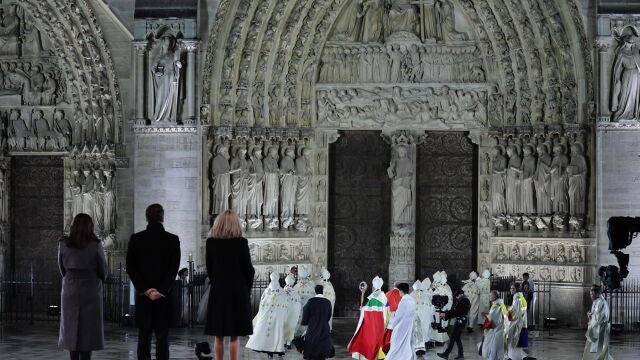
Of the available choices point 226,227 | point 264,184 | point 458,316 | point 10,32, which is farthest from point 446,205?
point 226,227

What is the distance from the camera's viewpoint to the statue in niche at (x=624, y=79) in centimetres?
2656

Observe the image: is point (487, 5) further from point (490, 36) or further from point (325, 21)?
point (325, 21)

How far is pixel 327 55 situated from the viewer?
29875 millimetres

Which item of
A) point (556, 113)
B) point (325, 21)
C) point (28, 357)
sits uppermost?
point (325, 21)

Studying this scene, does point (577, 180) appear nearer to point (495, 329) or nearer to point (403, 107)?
point (403, 107)

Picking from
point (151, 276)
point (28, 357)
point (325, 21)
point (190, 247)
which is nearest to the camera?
point (151, 276)

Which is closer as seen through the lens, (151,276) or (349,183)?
(151,276)

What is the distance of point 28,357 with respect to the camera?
21.1 meters

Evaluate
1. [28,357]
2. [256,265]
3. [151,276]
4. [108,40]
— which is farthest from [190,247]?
[151,276]

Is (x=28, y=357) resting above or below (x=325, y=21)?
below

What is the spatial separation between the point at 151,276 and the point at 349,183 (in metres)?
15.2

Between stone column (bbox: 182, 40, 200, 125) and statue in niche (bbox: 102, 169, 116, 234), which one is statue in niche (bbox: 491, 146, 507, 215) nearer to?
stone column (bbox: 182, 40, 200, 125)

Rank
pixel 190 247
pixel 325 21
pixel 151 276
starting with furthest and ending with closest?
pixel 325 21
pixel 190 247
pixel 151 276

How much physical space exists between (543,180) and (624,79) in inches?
108
